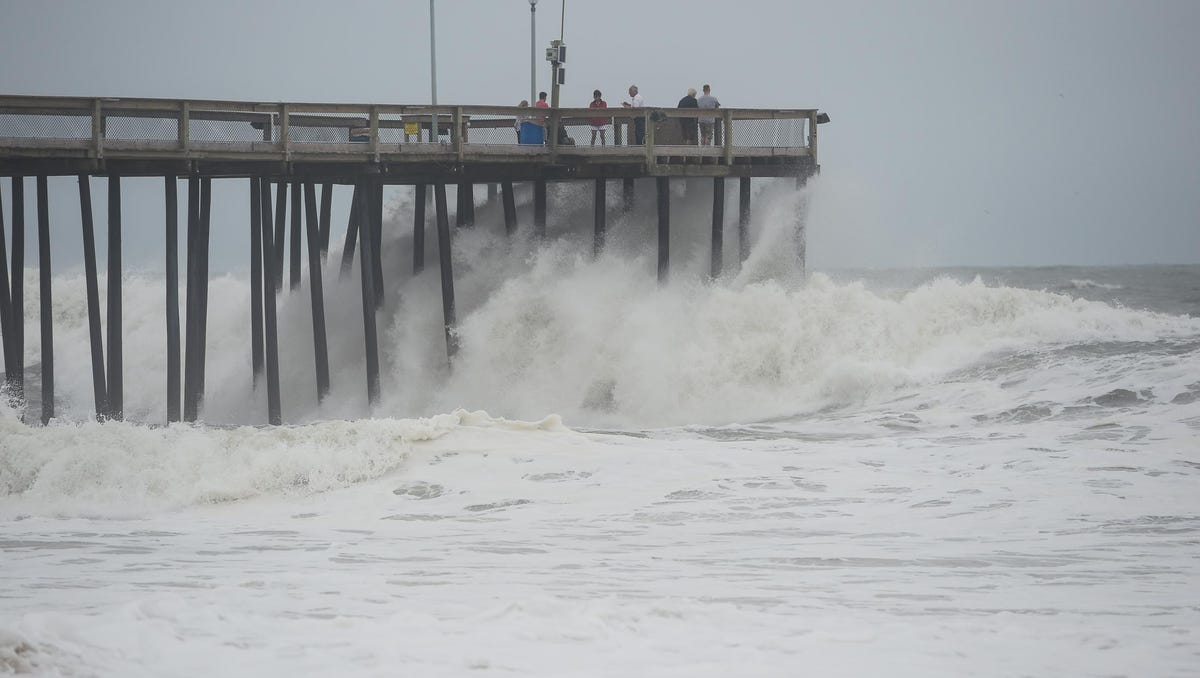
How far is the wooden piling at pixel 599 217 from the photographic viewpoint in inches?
898

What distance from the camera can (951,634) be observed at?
817 cm

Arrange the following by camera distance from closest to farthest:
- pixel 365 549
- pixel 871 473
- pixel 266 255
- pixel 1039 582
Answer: pixel 1039 582 < pixel 365 549 < pixel 871 473 < pixel 266 255

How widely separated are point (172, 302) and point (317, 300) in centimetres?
235

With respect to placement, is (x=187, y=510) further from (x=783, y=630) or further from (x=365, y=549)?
(x=783, y=630)

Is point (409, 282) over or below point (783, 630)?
over

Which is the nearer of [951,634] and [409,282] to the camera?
[951,634]

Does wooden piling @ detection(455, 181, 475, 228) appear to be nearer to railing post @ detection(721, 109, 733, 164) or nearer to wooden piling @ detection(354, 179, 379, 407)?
wooden piling @ detection(354, 179, 379, 407)

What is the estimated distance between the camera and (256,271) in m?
23.2

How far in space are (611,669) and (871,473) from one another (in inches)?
287

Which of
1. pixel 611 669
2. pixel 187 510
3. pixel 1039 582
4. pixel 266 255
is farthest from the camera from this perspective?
pixel 266 255

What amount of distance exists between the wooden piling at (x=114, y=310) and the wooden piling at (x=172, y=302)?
0.72 meters

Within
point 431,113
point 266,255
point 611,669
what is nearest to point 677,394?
point 431,113

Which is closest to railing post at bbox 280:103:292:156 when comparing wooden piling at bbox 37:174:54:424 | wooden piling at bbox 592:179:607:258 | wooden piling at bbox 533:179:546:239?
wooden piling at bbox 37:174:54:424

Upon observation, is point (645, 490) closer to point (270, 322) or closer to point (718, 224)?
point (718, 224)
